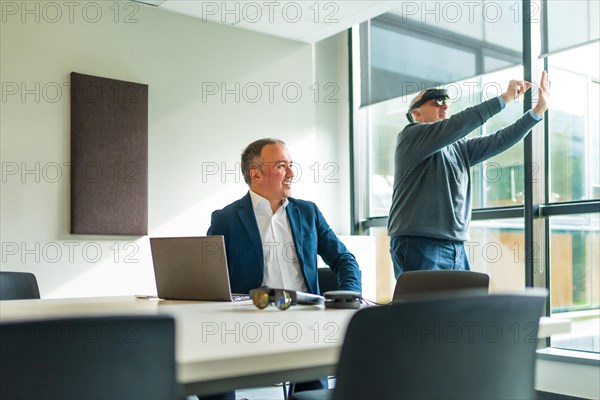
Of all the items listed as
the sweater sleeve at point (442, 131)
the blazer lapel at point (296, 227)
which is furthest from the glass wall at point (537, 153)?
the blazer lapel at point (296, 227)

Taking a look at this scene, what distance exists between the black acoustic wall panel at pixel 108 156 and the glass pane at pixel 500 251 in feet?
7.72

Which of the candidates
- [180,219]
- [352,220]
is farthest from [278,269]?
[352,220]

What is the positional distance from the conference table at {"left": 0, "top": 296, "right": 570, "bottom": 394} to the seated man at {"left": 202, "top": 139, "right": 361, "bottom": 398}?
0.59 m

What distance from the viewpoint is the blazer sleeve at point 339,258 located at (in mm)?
2490

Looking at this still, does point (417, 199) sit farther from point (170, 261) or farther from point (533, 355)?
point (533, 355)

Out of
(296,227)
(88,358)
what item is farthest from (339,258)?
(88,358)

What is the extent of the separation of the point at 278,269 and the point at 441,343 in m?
1.57

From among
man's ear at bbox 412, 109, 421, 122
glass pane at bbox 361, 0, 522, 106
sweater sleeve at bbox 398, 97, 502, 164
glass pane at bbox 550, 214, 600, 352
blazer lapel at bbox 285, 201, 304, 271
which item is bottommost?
glass pane at bbox 550, 214, 600, 352

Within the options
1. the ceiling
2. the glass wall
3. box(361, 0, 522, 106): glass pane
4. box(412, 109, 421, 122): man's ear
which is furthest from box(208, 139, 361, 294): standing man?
box(361, 0, 522, 106): glass pane

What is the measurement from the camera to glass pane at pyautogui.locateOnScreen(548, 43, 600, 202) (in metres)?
3.78

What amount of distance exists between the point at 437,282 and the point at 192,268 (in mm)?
836

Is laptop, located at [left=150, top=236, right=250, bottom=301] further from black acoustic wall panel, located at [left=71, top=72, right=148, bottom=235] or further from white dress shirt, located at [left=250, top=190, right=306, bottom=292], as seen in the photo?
black acoustic wall panel, located at [left=71, top=72, right=148, bottom=235]

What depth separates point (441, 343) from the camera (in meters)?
0.96

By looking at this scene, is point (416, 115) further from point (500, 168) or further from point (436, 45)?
point (436, 45)
